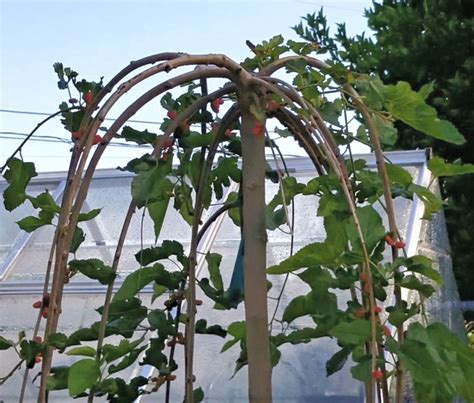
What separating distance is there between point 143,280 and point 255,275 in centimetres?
19

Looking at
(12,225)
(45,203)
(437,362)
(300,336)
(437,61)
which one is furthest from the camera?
(437,61)

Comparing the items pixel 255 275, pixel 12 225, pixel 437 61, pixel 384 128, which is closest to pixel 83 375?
pixel 255 275

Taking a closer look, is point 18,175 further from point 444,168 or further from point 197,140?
point 444,168

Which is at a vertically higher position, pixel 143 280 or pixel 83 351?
pixel 143 280

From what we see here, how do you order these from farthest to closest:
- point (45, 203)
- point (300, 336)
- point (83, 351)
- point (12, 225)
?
point (12, 225) < point (300, 336) < point (45, 203) < point (83, 351)

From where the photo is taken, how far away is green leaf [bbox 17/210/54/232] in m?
1.40

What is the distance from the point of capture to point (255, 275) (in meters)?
1.39

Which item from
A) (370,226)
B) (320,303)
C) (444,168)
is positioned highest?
(444,168)

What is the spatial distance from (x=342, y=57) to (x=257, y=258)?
16.7 ft

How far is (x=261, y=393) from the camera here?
1394 millimetres

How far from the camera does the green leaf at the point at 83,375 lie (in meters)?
1.24

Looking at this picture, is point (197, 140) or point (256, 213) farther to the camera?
point (197, 140)

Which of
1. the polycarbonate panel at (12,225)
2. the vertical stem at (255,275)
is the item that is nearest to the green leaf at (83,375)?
the vertical stem at (255,275)

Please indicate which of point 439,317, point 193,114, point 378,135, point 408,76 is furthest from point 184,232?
point 408,76
